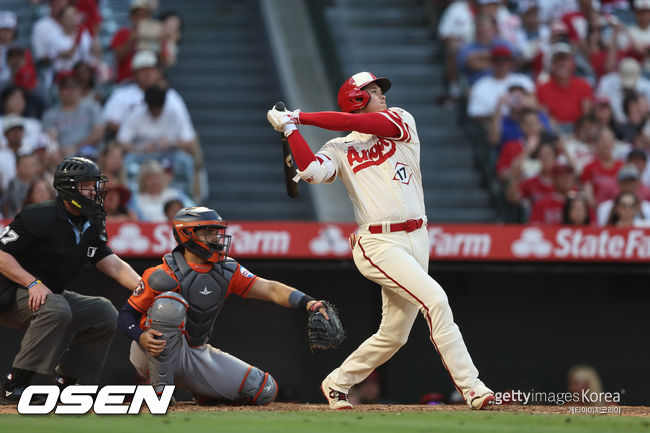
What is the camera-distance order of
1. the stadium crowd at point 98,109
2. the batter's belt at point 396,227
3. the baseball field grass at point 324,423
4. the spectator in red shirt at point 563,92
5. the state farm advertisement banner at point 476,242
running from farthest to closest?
the spectator in red shirt at point 563,92 → the stadium crowd at point 98,109 → the state farm advertisement banner at point 476,242 → the batter's belt at point 396,227 → the baseball field grass at point 324,423

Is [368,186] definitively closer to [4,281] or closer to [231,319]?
[4,281]

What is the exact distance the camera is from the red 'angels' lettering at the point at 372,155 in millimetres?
6438

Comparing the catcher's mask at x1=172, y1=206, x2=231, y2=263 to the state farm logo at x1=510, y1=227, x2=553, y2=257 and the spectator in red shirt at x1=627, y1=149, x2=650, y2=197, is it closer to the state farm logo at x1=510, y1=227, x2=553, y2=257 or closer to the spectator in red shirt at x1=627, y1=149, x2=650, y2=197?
the state farm logo at x1=510, y1=227, x2=553, y2=257

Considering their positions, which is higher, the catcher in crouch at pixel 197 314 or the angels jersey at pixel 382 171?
the angels jersey at pixel 382 171

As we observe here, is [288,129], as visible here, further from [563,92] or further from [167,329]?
[563,92]

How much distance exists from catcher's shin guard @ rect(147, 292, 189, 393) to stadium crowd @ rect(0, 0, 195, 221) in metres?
3.01

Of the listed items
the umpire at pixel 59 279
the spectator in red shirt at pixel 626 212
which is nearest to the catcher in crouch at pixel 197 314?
the umpire at pixel 59 279

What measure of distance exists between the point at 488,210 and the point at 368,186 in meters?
5.00

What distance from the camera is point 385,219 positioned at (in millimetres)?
6324

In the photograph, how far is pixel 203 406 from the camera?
6.67 metres

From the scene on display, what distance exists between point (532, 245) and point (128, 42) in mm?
4856

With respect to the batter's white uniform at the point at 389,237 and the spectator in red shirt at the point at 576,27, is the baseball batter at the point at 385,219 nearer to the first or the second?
the batter's white uniform at the point at 389,237

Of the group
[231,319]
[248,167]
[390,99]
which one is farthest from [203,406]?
[390,99]

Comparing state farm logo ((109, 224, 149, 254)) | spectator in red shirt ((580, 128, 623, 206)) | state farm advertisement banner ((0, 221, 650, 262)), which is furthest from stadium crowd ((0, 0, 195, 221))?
spectator in red shirt ((580, 128, 623, 206))
